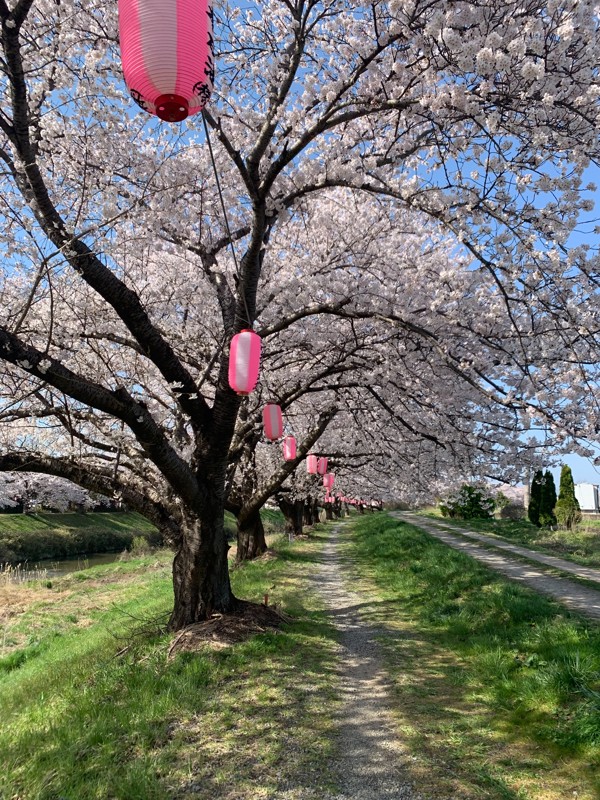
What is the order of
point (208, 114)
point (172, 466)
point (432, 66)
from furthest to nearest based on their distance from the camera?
1. point (172, 466)
2. point (208, 114)
3. point (432, 66)

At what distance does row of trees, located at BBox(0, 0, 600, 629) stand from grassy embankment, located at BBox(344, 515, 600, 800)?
7.96 ft

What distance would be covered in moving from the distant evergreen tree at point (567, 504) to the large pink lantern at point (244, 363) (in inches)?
938

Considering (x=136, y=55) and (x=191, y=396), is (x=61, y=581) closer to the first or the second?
(x=191, y=396)

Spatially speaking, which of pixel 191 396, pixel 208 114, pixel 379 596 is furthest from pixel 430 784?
pixel 379 596

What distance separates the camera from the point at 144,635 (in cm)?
732

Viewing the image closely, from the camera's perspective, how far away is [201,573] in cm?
695

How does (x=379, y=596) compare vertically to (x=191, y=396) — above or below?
below

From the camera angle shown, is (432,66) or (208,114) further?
(208,114)

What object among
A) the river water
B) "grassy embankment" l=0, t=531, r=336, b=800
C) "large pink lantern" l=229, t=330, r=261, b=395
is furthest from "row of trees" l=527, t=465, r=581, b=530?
"large pink lantern" l=229, t=330, r=261, b=395

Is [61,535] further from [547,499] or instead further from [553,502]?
[553,502]

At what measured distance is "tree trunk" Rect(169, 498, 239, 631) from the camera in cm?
691

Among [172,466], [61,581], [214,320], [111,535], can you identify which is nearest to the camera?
[172,466]

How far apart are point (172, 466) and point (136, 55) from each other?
4.06 m

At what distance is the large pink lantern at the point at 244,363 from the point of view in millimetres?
5461
